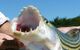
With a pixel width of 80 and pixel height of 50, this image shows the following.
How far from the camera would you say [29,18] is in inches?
148

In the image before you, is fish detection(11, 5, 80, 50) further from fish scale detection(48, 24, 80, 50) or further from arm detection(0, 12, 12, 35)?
arm detection(0, 12, 12, 35)

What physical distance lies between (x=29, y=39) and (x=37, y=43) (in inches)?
4.8

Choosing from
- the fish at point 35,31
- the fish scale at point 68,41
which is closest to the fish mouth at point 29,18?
the fish at point 35,31

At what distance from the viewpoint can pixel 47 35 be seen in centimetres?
385

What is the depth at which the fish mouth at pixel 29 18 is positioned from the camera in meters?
3.72

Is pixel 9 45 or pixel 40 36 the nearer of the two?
pixel 40 36

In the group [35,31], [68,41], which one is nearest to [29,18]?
[35,31]

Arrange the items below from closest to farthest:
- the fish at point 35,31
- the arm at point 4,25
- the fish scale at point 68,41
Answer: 1. the fish at point 35,31
2. the fish scale at point 68,41
3. the arm at point 4,25

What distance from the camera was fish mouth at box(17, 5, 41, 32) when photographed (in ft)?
12.2

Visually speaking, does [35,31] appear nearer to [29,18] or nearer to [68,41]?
[29,18]

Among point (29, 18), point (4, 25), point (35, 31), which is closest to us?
point (35, 31)

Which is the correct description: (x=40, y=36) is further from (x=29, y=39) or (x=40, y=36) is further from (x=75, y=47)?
(x=75, y=47)

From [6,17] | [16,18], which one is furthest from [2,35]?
[16,18]

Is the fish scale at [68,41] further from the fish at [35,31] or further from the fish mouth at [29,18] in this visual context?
the fish mouth at [29,18]
